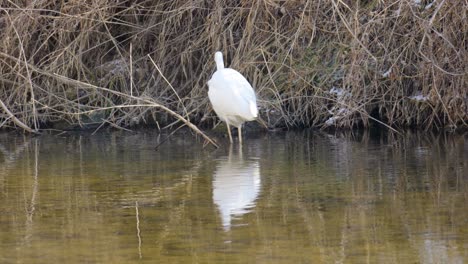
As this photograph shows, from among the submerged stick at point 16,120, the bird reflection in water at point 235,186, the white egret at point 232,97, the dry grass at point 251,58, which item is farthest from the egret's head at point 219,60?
the submerged stick at point 16,120

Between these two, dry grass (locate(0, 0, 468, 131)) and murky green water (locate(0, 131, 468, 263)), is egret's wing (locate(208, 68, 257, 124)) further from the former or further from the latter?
dry grass (locate(0, 0, 468, 131))

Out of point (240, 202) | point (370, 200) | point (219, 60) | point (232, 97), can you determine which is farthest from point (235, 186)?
point (219, 60)

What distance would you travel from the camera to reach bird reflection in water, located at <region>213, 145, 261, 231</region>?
247 inches

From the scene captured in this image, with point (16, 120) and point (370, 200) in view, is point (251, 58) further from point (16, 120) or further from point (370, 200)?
point (370, 200)

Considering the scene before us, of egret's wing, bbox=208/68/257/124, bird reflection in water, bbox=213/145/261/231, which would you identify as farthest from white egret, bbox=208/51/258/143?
bird reflection in water, bbox=213/145/261/231

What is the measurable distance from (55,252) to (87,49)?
23.4 ft

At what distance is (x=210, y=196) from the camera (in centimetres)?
684

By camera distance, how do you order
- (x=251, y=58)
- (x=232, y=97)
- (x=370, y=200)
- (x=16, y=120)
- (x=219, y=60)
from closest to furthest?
(x=370, y=200)
(x=232, y=97)
(x=219, y=60)
(x=16, y=120)
(x=251, y=58)

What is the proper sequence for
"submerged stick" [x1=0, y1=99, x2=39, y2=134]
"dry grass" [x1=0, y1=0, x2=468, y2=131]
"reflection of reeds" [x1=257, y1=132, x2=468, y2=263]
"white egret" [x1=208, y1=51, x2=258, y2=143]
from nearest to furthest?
"reflection of reeds" [x1=257, y1=132, x2=468, y2=263], "white egret" [x1=208, y1=51, x2=258, y2=143], "dry grass" [x1=0, y1=0, x2=468, y2=131], "submerged stick" [x1=0, y1=99, x2=39, y2=134]

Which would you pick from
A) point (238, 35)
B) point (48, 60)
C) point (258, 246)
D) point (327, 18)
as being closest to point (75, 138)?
point (48, 60)

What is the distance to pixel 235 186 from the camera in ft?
23.7

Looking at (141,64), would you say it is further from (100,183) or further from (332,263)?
(332,263)

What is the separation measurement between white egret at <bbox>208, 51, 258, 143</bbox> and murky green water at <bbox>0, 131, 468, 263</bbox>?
38 centimetres

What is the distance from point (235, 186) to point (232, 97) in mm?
2929
